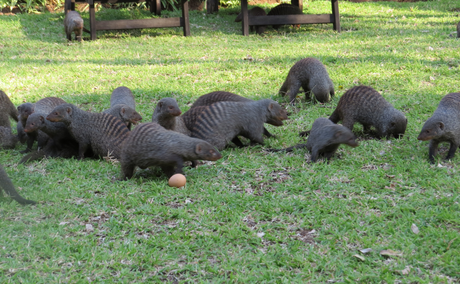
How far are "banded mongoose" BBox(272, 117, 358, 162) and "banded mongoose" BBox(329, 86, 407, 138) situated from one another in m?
0.61

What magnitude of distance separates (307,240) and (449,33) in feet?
31.9

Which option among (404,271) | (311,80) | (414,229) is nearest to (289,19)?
(311,80)

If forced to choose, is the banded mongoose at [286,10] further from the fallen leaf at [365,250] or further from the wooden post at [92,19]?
the fallen leaf at [365,250]

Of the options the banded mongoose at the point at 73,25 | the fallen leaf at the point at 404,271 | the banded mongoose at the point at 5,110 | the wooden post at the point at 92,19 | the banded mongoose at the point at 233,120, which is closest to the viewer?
the fallen leaf at the point at 404,271

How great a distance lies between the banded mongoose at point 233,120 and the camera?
5.08 meters

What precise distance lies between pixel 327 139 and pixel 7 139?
4.27 m

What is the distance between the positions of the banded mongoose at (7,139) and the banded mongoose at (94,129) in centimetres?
113

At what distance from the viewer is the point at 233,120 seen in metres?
5.15

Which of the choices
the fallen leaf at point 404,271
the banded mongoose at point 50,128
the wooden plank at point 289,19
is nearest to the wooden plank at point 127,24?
the wooden plank at point 289,19

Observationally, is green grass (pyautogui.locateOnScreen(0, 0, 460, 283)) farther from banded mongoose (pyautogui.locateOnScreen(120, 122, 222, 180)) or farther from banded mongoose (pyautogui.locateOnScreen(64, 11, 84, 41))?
banded mongoose (pyautogui.locateOnScreen(64, 11, 84, 41))

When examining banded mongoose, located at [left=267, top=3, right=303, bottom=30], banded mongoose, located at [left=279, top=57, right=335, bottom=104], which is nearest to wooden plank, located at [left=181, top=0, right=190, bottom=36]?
banded mongoose, located at [left=267, top=3, right=303, bottom=30]

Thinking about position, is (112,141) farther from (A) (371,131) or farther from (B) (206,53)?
(B) (206,53)

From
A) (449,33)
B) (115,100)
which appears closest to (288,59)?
(115,100)

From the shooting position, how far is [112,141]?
16.2 ft
